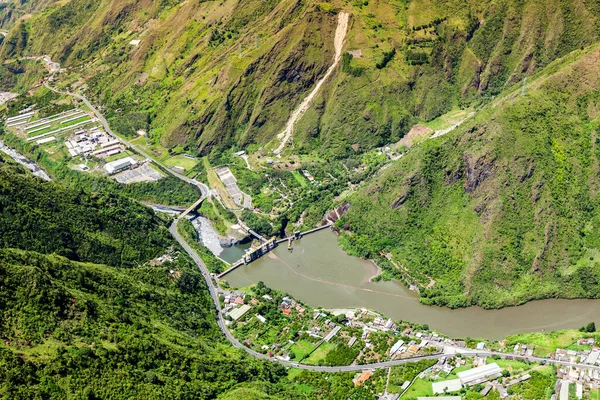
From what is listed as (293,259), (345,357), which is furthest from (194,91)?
(345,357)

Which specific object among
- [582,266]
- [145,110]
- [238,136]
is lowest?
[582,266]

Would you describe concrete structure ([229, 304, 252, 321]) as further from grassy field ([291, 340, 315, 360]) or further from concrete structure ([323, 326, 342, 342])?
concrete structure ([323, 326, 342, 342])

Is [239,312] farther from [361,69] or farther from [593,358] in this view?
[361,69]

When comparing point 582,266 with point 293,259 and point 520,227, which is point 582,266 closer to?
point 520,227

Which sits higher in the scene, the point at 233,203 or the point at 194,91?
the point at 194,91

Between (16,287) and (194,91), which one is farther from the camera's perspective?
(194,91)

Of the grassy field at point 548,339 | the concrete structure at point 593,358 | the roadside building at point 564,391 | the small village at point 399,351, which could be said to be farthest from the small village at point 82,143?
the roadside building at point 564,391

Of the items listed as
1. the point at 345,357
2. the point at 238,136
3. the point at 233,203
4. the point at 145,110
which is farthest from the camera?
the point at 145,110

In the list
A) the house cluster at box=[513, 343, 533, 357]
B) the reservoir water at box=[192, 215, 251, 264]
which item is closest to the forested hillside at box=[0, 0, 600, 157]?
the reservoir water at box=[192, 215, 251, 264]
